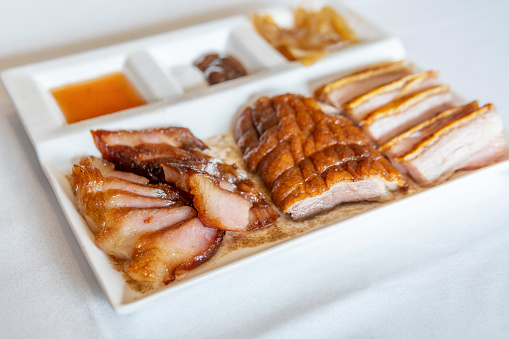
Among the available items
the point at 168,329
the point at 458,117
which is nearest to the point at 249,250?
the point at 168,329

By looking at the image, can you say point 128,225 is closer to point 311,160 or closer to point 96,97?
point 311,160

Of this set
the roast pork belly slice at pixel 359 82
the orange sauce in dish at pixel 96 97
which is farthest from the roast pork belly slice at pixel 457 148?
the orange sauce in dish at pixel 96 97

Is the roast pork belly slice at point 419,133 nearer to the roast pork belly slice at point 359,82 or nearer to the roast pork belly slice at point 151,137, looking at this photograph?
the roast pork belly slice at point 359,82

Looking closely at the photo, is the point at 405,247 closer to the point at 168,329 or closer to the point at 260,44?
the point at 168,329

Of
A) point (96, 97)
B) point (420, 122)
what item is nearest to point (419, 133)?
point (420, 122)

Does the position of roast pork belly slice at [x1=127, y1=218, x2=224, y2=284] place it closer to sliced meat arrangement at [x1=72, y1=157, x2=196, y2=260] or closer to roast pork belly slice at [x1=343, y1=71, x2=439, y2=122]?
sliced meat arrangement at [x1=72, y1=157, x2=196, y2=260]

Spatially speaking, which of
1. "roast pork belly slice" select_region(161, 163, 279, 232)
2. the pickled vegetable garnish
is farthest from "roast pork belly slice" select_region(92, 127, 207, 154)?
the pickled vegetable garnish
